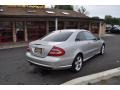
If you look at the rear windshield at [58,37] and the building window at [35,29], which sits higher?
the rear windshield at [58,37]

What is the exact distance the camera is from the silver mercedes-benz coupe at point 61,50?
5355mm

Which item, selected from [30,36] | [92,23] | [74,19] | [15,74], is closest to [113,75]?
[15,74]

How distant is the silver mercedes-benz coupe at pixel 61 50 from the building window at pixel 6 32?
10.7m

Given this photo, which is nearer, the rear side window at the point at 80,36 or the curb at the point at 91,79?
the curb at the point at 91,79

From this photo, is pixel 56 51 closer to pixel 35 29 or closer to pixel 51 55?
pixel 51 55

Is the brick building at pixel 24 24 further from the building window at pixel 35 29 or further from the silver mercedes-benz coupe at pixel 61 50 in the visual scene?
the silver mercedes-benz coupe at pixel 61 50

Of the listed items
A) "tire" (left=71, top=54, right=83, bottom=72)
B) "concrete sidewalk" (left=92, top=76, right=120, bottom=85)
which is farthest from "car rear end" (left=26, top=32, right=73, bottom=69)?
"concrete sidewalk" (left=92, top=76, right=120, bottom=85)

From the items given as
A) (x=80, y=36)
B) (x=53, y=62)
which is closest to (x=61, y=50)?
(x=53, y=62)

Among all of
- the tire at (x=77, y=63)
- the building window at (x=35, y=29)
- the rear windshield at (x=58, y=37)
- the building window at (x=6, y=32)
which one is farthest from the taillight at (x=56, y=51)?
the building window at (x=35, y=29)

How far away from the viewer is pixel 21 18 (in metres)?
16.2

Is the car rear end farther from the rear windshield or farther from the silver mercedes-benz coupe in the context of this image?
the rear windshield

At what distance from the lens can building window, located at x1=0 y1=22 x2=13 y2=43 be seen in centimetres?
1586
